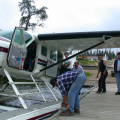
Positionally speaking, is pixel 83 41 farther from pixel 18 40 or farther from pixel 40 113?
pixel 40 113

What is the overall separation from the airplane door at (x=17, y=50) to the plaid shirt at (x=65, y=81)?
160 cm

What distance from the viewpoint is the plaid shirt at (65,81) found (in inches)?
142

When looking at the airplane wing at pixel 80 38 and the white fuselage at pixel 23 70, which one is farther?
the airplane wing at pixel 80 38

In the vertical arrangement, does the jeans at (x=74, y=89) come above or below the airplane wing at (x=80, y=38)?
below

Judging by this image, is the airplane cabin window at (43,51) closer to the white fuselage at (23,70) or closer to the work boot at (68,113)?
the white fuselage at (23,70)

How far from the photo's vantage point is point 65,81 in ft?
12.1

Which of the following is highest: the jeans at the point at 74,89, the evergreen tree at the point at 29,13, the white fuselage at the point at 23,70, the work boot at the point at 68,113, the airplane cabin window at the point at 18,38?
the evergreen tree at the point at 29,13

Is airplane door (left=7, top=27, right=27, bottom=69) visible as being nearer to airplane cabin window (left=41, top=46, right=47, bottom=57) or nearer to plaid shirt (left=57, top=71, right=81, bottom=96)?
airplane cabin window (left=41, top=46, right=47, bottom=57)

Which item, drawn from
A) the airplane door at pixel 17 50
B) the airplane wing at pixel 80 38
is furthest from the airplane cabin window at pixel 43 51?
the airplane door at pixel 17 50

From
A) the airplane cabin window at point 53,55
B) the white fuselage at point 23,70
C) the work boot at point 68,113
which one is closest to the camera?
the work boot at point 68,113

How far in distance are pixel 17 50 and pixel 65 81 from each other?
189cm

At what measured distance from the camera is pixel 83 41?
5.76 meters

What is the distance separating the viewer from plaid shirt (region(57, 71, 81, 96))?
3619mm

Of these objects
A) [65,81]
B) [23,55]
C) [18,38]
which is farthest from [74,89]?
[18,38]
